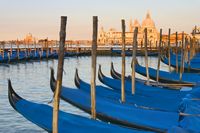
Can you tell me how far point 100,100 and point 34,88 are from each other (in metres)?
12.8

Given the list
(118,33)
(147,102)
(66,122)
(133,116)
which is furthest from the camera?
(118,33)

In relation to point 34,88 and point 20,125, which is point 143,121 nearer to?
point 20,125

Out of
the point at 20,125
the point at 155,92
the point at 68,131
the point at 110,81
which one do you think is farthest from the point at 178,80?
the point at 68,131

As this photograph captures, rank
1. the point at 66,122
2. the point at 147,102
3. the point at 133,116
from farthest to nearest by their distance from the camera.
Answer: the point at 147,102 < the point at 133,116 < the point at 66,122

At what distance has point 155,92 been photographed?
10688 mm

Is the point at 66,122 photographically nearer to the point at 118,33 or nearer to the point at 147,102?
the point at 147,102

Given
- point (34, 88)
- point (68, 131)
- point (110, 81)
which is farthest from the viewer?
point (34, 88)

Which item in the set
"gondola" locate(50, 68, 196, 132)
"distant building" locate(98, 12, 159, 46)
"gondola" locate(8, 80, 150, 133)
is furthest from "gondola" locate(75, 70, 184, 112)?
"distant building" locate(98, 12, 159, 46)

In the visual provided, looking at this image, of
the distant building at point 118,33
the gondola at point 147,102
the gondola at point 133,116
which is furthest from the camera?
the distant building at point 118,33

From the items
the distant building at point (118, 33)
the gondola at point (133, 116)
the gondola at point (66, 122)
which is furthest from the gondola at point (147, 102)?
the distant building at point (118, 33)

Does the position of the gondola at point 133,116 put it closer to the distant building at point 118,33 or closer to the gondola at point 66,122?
the gondola at point 66,122

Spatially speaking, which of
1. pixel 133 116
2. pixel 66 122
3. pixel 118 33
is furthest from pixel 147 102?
pixel 118 33

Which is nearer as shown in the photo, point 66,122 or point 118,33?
point 66,122

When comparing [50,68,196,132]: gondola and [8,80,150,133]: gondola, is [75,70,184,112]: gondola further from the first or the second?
[8,80,150,133]: gondola
